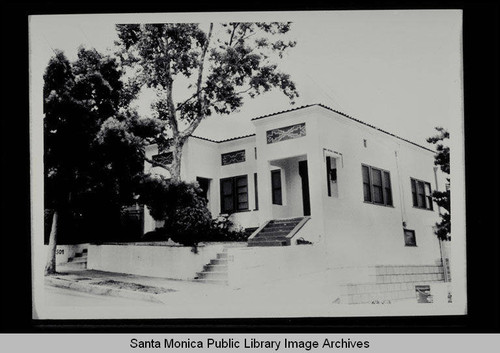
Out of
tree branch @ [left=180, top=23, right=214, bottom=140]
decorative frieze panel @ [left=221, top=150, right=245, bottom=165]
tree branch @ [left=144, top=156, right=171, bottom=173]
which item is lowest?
tree branch @ [left=144, top=156, right=171, bottom=173]

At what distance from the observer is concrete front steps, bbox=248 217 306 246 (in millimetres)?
4949

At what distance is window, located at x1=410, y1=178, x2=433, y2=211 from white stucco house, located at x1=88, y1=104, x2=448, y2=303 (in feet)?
0.04

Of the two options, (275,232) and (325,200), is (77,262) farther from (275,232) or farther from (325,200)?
(325,200)

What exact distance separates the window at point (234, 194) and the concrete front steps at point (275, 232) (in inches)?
13.6

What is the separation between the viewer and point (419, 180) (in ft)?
16.4

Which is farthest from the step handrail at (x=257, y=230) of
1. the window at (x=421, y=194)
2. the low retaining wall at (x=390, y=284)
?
the window at (x=421, y=194)

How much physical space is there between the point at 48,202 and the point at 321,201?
293 cm

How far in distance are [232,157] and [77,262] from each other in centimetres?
206

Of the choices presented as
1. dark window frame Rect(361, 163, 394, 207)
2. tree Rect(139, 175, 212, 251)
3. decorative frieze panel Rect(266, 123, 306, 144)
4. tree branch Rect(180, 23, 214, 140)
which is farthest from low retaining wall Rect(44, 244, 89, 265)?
dark window frame Rect(361, 163, 394, 207)

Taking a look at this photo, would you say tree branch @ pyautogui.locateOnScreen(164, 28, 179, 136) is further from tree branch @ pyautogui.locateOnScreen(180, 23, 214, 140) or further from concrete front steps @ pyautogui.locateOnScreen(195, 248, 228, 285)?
concrete front steps @ pyautogui.locateOnScreen(195, 248, 228, 285)

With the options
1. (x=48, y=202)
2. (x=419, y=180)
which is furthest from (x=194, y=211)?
(x=419, y=180)

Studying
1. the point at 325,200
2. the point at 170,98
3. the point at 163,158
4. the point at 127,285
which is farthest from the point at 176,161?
the point at 325,200

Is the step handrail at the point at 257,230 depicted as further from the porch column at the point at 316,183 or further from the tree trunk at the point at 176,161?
the tree trunk at the point at 176,161

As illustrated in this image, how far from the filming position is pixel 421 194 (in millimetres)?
4902
